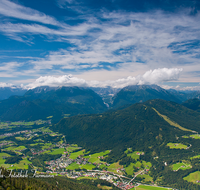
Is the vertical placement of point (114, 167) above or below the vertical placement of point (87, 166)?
below

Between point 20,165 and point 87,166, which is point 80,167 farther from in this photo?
point 20,165

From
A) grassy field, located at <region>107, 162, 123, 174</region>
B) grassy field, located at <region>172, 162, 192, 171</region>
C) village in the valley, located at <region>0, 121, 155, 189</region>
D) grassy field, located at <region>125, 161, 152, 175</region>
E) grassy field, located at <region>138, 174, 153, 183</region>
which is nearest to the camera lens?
grassy field, located at <region>138, 174, 153, 183</region>

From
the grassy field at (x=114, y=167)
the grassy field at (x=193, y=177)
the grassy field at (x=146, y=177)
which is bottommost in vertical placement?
the grassy field at (x=114, y=167)

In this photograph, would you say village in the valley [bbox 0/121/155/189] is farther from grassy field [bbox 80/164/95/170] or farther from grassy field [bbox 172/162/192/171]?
grassy field [bbox 172/162/192/171]

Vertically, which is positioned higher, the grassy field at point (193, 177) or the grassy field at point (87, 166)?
the grassy field at point (193, 177)

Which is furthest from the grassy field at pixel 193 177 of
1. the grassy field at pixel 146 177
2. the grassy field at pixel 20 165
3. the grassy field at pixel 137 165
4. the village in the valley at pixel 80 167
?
the grassy field at pixel 20 165

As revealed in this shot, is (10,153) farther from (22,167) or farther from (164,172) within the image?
(164,172)

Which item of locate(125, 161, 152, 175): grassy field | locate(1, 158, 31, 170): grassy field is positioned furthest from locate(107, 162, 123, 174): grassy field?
locate(1, 158, 31, 170): grassy field

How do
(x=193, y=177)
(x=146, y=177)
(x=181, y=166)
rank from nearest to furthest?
1. (x=193, y=177)
2. (x=146, y=177)
3. (x=181, y=166)

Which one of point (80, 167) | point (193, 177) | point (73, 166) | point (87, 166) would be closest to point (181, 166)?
point (193, 177)

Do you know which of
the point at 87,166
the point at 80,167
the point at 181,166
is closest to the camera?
the point at 181,166

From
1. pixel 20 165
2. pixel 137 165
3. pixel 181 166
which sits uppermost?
pixel 181 166

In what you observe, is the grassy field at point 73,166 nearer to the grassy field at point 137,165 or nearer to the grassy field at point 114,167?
the grassy field at point 114,167
